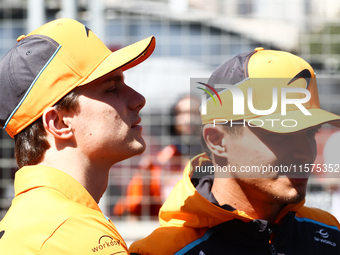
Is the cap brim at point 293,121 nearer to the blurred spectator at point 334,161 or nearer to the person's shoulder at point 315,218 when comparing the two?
the person's shoulder at point 315,218

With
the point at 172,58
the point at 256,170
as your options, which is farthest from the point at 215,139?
the point at 172,58

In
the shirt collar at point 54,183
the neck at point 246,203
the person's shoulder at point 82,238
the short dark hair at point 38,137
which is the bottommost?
the neck at point 246,203

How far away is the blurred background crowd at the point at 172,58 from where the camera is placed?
151 inches

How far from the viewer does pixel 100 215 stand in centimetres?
133

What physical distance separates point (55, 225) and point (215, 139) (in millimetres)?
922

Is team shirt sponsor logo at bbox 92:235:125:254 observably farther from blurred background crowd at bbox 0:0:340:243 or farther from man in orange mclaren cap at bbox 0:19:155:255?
blurred background crowd at bbox 0:0:340:243

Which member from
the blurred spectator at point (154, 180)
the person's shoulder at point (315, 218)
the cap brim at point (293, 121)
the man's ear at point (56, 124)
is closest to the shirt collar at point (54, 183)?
the man's ear at point (56, 124)

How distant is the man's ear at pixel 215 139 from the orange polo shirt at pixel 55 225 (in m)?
0.71

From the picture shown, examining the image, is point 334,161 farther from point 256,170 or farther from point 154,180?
point 154,180

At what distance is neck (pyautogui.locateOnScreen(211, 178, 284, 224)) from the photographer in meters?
1.79

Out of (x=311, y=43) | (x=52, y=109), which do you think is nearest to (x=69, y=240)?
(x=52, y=109)

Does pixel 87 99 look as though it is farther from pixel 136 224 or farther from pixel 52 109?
pixel 136 224

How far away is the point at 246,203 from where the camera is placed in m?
1.80

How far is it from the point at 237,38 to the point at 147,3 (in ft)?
3.23
